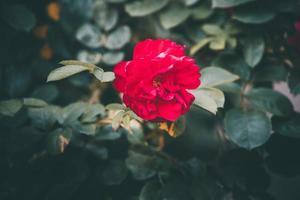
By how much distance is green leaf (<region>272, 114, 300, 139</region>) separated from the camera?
3.35 feet

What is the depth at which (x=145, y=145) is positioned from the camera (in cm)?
112

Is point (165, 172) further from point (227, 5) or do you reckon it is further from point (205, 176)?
point (227, 5)

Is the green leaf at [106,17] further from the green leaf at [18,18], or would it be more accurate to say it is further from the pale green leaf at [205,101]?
the pale green leaf at [205,101]

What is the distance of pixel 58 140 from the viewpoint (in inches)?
36.8

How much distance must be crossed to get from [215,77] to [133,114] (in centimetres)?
29

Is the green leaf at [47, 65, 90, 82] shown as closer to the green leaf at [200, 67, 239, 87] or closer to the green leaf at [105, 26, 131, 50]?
the green leaf at [200, 67, 239, 87]

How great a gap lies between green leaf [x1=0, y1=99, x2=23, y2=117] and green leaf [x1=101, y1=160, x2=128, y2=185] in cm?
29

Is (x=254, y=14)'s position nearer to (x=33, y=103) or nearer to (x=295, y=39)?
(x=295, y=39)

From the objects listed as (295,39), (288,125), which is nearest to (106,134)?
(288,125)

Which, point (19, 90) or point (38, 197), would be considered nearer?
point (38, 197)

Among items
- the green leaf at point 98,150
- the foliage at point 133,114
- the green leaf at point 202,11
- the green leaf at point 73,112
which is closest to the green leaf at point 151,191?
the foliage at point 133,114

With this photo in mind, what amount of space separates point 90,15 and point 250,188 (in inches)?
30.7

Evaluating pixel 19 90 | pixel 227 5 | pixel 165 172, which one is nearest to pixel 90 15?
pixel 19 90

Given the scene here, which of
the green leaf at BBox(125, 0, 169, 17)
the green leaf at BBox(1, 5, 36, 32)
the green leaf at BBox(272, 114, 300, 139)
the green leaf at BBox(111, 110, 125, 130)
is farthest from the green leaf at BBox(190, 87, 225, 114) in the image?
the green leaf at BBox(1, 5, 36, 32)
